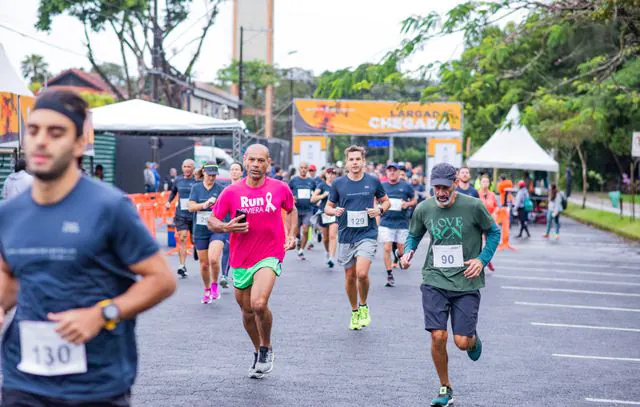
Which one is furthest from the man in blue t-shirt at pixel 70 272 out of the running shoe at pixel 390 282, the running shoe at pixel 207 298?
the running shoe at pixel 390 282

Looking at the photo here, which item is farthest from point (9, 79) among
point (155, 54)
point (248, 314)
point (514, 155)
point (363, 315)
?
point (514, 155)

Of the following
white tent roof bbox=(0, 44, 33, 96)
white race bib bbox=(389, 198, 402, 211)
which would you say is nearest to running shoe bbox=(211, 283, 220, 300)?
white race bib bbox=(389, 198, 402, 211)

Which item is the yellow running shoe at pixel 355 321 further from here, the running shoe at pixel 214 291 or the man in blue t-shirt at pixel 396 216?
the man in blue t-shirt at pixel 396 216

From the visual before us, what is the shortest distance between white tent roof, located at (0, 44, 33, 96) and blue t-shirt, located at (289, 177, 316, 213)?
254 inches

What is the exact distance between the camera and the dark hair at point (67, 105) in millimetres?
3516

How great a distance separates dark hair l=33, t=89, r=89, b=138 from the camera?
3.52 m

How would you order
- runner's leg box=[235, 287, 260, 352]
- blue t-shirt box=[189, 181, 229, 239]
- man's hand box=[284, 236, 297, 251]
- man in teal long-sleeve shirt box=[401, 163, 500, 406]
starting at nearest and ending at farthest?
man in teal long-sleeve shirt box=[401, 163, 500, 406] < runner's leg box=[235, 287, 260, 352] < man's hand box=[284, 236, 297, 251] < blue t-shirt box=[189, 181, 229, 239]

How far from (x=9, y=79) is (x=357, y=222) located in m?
7.19

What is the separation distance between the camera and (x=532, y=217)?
36875mm

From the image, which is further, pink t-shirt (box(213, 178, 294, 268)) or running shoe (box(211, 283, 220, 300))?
running shoe (box(211, 283, 220, 300))

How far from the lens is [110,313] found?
352cm

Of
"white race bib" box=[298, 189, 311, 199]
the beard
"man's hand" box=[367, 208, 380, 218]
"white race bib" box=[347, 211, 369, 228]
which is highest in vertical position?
the beard

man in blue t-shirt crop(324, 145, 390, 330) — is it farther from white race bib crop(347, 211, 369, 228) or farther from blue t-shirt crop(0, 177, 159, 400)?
blue t-shirt crop(0, 177, 159, 400)

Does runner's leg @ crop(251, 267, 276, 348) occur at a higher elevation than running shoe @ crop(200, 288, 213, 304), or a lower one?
higher
